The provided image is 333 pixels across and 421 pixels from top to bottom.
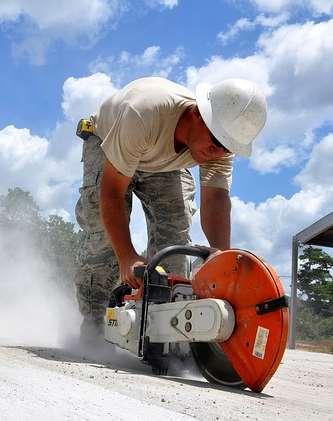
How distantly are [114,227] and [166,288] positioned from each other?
25.8 inches

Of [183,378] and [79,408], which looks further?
[183,378]

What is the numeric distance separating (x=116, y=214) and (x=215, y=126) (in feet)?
2.68

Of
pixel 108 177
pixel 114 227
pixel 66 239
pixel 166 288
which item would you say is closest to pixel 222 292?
pixel 166 288

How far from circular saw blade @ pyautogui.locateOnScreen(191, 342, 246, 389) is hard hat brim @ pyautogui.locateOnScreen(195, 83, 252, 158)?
114 cm

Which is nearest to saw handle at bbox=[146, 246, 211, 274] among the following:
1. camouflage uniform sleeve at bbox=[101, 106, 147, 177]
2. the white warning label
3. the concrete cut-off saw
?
the concrete cut-off saw

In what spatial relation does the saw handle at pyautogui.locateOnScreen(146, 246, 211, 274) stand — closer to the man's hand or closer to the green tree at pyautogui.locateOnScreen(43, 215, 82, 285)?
the man's hand

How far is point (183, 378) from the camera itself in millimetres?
3184

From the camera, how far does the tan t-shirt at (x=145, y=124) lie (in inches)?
136

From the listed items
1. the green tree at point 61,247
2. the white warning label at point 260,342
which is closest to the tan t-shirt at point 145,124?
the white warning label at point 260,342

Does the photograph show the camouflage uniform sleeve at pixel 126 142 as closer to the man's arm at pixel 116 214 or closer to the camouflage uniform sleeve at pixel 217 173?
the man's arm at pixel 116 214

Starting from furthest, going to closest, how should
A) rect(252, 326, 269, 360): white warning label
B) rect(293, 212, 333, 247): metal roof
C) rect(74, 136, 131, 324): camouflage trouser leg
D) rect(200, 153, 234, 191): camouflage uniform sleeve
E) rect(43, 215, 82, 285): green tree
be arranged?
rect(43, 215, 82, 285): green tree
rect(293, 212, 333, 247): metal roof
rect(74, 136, 131, 324): camouflage trouser leg
rect(200, 153, 234, 191): camouflage uniform sleeve
rect(252, 326, 269, 360): white warning label

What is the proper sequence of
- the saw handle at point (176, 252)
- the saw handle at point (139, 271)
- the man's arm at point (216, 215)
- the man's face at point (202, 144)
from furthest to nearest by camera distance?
the man's arm at point (216, 215) → the man's face at point (202, 144) → the saw handle at point (139, 271) → the saw handle at point (176, 252)

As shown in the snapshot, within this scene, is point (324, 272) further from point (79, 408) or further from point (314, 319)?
point (79, 408)

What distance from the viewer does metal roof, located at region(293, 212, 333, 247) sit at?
904 centimetres
